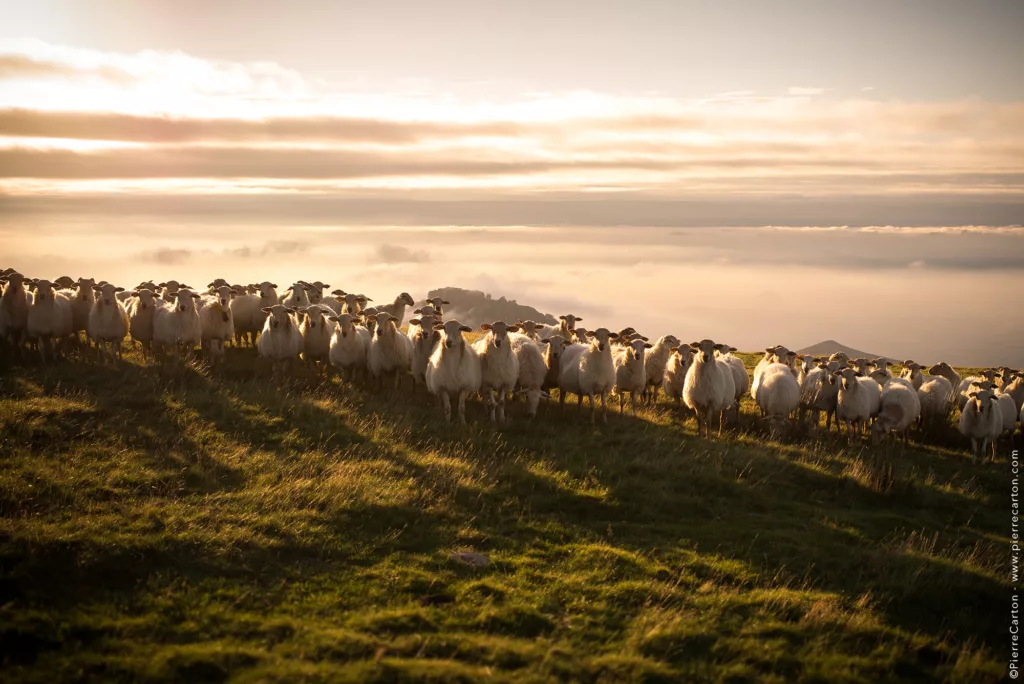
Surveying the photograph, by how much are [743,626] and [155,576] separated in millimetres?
8723

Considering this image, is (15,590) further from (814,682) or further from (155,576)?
(814,682)

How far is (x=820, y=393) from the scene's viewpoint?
24.1 m

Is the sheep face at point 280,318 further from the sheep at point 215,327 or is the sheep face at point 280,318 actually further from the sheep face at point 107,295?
the sheep face at point 107,295

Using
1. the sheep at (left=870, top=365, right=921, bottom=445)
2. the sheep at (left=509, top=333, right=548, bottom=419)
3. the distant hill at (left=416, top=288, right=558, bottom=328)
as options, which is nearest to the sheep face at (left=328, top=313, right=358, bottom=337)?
the sheep at (left=509, top=333, right=548, bottom=419)

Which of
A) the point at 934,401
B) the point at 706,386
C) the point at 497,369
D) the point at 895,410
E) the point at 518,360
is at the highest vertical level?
the point at 518,360

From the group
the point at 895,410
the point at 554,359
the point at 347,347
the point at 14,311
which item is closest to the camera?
the point at 895,410

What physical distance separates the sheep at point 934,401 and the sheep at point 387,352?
53.6 ft

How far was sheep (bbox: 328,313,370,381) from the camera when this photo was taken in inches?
991

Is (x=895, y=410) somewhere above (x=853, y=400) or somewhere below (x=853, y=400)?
below

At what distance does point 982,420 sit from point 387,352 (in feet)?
56.9

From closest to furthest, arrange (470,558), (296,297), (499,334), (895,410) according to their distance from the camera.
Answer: (470,558) → (499,334) → (895,410) → (296,297)

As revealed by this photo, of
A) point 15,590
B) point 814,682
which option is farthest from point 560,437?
point 15,590

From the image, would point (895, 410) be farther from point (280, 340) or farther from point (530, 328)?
point (280, 340)

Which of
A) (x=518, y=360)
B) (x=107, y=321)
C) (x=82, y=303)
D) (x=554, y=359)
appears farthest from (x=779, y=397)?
(x=82, y=303)
